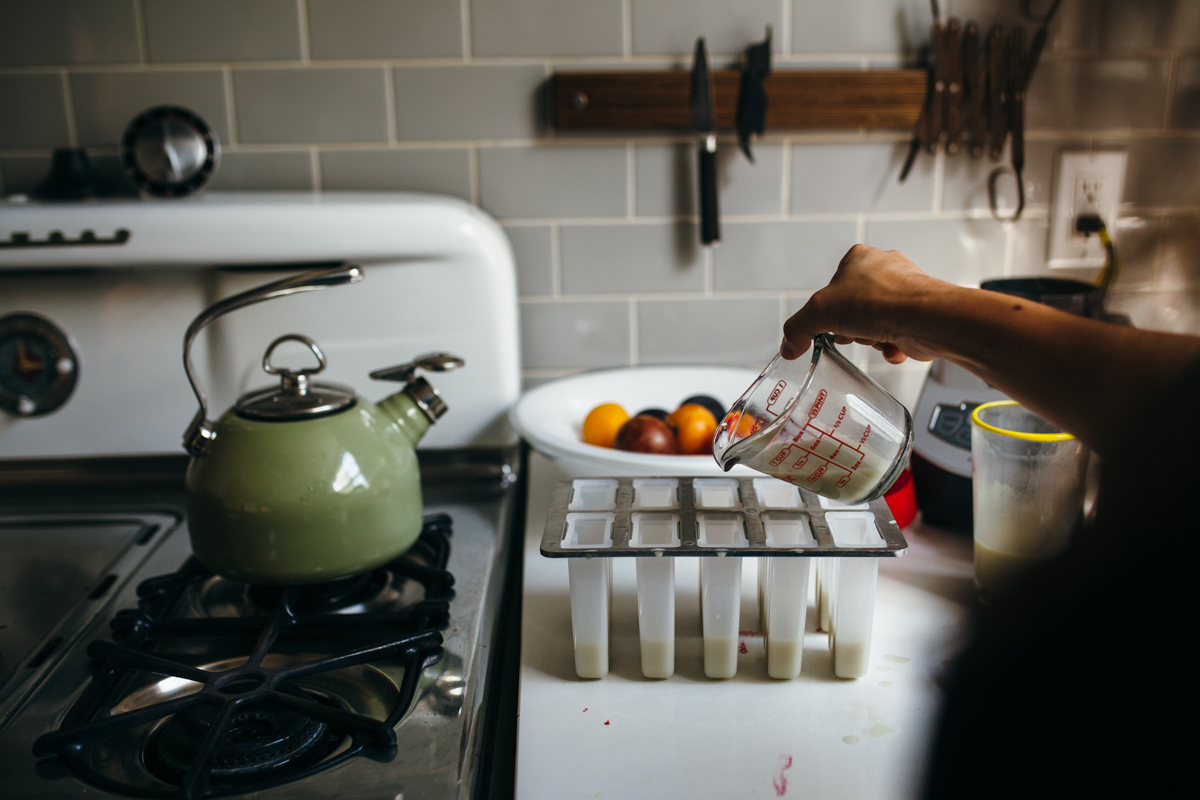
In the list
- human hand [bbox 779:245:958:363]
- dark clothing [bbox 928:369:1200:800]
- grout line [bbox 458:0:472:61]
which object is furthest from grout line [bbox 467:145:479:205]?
dark clothing [bbox 928:369:1200:800]

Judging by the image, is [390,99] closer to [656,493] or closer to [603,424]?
[603,424]

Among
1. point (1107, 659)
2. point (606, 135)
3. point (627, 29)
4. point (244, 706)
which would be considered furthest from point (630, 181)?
point (1107, 659)

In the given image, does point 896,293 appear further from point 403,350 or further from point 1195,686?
point 403,350

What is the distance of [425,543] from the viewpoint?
0.82 m

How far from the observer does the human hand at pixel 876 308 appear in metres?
0.52

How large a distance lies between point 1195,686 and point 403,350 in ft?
2.73

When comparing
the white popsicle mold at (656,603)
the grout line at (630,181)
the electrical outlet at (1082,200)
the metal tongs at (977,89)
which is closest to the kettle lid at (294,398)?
the white popsicle mold at (656,603)

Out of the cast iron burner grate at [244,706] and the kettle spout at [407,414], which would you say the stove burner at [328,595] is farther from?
the kettle spout at [407,414]

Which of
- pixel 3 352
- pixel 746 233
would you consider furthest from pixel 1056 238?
pixel 3 352

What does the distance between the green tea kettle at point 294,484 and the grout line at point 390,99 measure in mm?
405

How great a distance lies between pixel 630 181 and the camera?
1.05m

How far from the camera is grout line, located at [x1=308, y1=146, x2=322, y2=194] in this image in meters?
1.03

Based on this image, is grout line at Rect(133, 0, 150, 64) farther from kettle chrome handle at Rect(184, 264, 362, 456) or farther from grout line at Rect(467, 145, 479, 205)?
kettle chrome handle at Rect(184, 264, 362, 456)

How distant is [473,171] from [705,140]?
0.91 ft
